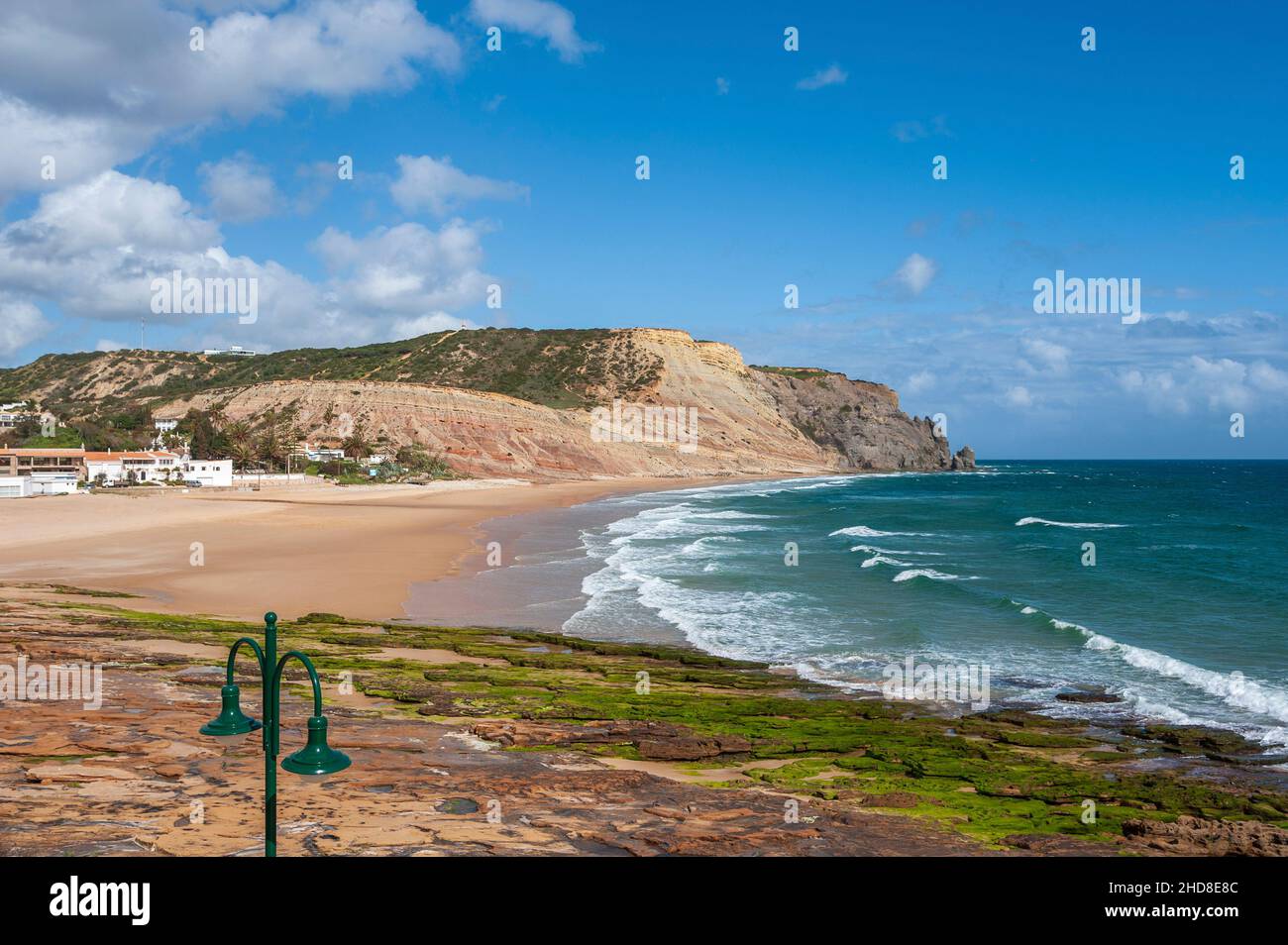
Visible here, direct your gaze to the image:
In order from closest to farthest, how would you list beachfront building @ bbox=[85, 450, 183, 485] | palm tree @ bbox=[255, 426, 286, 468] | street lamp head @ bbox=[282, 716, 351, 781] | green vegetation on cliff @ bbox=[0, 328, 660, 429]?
street lamp head @ bbox=[282, 716, 351, 781], beachfront building @ bbox=[85, 450, 183, 485], palm tree @ bbox=[255, 426, 286, 468], green vegetation on cliff @ bbox=[0, 328, 660, 429]

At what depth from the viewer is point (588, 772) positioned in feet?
33.1

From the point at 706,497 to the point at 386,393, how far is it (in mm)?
51054

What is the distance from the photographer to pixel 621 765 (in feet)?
34.9

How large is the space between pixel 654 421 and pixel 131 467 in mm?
70566

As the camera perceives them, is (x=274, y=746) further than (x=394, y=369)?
No

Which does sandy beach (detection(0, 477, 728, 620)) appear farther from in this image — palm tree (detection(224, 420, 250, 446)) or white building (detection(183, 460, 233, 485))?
palm tree (detection(224, 420, 250, 446))

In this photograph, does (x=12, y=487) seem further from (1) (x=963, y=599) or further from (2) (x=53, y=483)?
(1) (x=963, y=599)

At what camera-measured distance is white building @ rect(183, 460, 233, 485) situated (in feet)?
246

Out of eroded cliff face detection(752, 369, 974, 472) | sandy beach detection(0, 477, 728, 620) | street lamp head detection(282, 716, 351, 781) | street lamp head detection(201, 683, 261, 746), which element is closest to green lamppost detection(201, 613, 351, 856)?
street lamp head detection(282, 716, 351, 781)

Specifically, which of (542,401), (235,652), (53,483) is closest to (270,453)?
(53,483)

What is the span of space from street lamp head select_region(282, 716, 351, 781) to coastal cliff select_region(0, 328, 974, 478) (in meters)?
96.0
